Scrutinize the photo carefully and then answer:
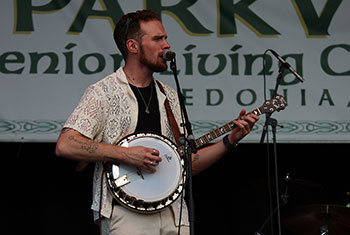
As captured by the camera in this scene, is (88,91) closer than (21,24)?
Yes

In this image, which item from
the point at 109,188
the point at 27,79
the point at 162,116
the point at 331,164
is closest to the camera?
the point at 109,188

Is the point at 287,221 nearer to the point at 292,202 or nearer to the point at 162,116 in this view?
the point at 292,202

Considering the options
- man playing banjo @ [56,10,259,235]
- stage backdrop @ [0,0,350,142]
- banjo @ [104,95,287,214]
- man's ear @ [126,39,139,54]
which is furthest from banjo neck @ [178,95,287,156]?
stage backdrop @ [0,0,350,142]

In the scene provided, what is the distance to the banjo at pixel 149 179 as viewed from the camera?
3158 mm

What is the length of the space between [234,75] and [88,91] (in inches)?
62.3

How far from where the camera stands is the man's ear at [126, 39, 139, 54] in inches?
141

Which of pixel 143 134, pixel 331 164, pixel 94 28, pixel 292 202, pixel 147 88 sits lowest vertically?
pixel 292 202

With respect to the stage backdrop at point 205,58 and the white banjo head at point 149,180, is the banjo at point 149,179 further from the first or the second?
the stage backdrop at point 205,58

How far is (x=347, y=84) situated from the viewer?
461cm

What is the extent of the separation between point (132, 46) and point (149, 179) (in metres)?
0.83

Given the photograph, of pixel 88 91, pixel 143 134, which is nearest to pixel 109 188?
pixel 143 134

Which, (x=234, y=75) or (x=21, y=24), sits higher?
(x=21, y=24)

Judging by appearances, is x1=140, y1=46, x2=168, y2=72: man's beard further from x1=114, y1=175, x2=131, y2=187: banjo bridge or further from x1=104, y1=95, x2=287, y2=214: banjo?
x1=114, y1=175, x2=131, y2=187: banjo bridge

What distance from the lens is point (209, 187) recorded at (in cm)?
527
